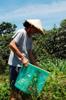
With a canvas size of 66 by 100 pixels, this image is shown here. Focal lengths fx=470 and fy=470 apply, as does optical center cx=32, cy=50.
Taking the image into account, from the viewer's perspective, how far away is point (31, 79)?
7.10 metres

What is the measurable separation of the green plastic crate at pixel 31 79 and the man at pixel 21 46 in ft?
0.46

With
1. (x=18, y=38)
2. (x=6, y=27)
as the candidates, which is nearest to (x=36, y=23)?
(x=18, y=38)

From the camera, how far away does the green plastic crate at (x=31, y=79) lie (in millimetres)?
7039

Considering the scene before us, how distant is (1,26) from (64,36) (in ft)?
30.0

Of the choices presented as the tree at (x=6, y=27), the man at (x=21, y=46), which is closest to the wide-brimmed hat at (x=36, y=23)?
the man at (x=21, y=46)

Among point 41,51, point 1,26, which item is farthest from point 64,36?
point 1,26

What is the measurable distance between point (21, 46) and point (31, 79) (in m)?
0.56

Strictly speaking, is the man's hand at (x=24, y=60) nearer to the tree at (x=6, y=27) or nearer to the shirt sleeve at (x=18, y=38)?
the shirt sleeve at (x=18, y=38)

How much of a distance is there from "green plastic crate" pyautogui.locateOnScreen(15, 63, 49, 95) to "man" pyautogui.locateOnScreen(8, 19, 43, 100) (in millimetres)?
142

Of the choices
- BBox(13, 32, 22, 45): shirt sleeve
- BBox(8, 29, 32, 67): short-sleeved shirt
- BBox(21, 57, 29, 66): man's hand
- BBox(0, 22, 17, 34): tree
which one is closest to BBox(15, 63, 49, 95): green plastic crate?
BBox(21, 57, 29, 66): man's hand

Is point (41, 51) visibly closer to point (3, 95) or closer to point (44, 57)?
point (44, 57)

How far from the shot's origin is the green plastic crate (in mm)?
7039

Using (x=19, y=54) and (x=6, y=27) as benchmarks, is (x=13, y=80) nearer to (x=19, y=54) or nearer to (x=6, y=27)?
(x=19, y=54)

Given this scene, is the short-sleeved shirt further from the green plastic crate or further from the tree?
the tree
